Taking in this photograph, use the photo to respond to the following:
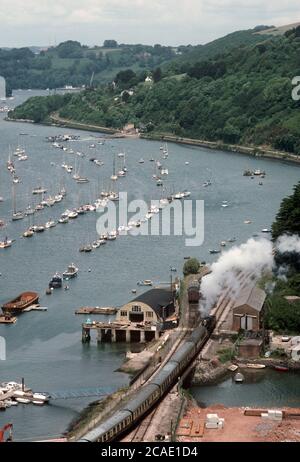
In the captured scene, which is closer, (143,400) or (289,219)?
(143,400)

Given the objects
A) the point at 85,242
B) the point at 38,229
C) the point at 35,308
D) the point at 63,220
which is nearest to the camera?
the point at 35,308

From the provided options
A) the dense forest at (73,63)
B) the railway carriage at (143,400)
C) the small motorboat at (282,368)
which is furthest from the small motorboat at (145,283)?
the dense forest at (73,63)

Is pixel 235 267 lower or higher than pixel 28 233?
higher

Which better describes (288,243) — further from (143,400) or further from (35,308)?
(143,400)

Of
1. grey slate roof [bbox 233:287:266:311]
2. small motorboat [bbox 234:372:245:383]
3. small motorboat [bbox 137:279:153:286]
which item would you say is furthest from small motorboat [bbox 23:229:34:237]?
small motorboat [bbox 234:372:245:383]

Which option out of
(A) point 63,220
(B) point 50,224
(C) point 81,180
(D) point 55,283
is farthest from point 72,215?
(D) point 55,283

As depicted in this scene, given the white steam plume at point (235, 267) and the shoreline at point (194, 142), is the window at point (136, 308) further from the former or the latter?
the shoreline at point (194, 142)
